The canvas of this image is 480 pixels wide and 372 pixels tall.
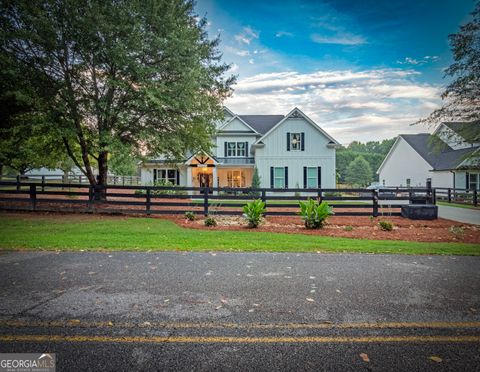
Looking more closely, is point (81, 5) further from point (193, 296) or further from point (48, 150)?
point (193, 296)

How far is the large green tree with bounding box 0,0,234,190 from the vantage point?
39.1ft

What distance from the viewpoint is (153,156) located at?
50.6ft

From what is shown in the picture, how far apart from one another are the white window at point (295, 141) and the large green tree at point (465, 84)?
12.4 m

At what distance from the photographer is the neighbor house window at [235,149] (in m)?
28.1

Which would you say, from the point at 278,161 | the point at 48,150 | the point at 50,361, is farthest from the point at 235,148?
the point at 50,361

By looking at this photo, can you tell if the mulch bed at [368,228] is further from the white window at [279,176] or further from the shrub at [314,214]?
the white window at [279,176]

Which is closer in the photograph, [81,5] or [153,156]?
[81,5]

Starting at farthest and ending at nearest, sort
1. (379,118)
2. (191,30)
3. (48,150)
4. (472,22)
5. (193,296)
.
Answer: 1. (379,118)
2. (48,150)
3. (191,30)
4. (472,22)
5. (193,296)

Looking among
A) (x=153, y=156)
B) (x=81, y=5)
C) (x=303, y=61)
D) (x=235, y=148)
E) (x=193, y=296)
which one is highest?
(x=303, y=61)

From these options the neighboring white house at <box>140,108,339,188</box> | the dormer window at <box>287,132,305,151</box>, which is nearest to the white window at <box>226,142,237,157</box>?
the neighboring white house at <box>140,108,339,188</box>

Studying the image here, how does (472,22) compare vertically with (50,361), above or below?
above

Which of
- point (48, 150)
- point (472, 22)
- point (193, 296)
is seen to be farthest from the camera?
point (48, 150)

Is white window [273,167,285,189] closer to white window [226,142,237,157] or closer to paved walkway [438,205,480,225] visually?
white window [226,142,237,157]

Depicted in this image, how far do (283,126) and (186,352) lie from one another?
80.3 ft
